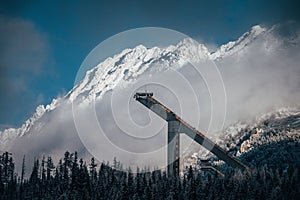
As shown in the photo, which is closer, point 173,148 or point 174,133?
point 174,133

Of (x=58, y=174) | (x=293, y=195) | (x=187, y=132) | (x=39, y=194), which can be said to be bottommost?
(x=293, y=195)

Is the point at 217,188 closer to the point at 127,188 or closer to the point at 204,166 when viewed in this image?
the point at 127,188

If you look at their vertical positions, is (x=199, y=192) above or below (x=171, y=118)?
below

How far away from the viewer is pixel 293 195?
115m

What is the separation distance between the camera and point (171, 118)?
15888 cm

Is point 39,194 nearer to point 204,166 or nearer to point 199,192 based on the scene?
point 199,192

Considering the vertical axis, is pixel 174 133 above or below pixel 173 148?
above

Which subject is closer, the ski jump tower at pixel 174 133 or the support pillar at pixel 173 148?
the support pillar at pixel 173 148

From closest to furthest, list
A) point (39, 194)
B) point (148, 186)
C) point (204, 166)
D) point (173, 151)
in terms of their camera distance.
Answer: point (148, 186) → point (39, 194) → point (173, 151) → point (204, 166)

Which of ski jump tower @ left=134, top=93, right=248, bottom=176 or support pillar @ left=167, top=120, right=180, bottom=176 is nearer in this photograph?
support pillar @ left=167, top=120, right=180, bottom=176

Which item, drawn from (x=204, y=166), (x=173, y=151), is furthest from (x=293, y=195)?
(x=204, y=166)

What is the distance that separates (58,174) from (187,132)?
47.6 m

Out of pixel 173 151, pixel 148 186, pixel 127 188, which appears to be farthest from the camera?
pixel 173 151

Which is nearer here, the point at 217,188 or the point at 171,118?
the point at 217,188
